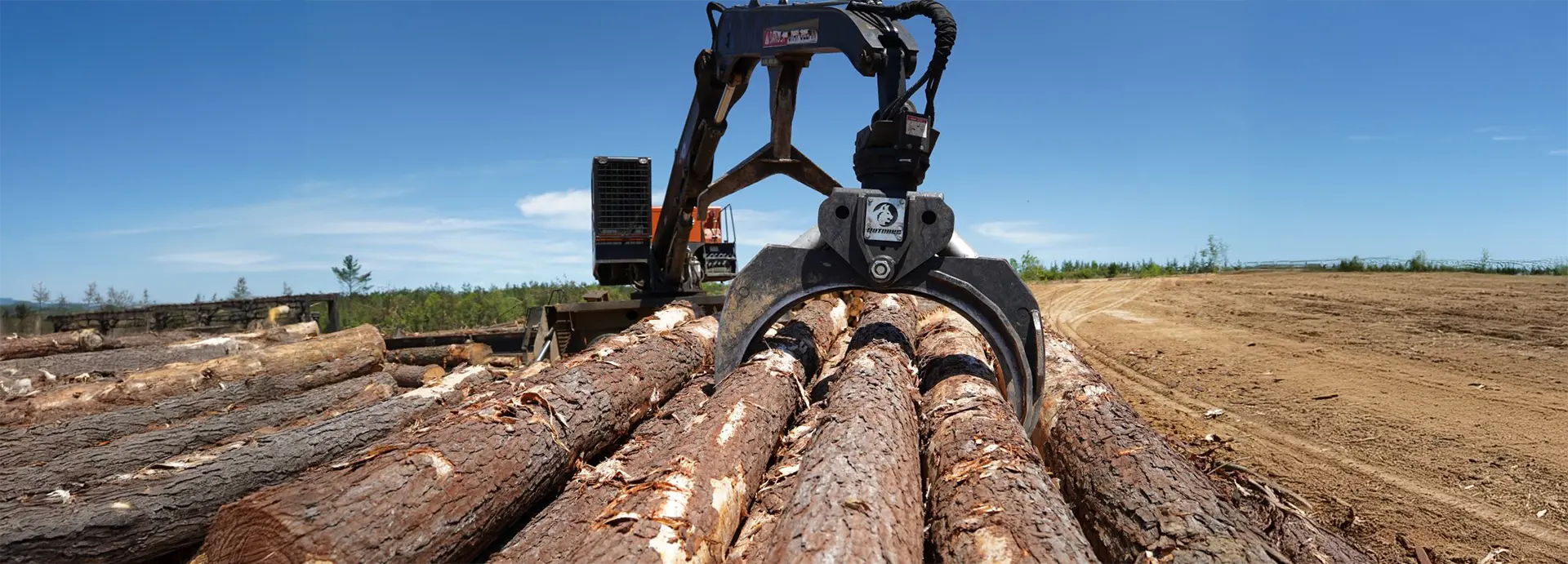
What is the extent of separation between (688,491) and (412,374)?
22.3 feet

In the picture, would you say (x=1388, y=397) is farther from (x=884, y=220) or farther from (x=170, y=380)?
(x=170, y=380)

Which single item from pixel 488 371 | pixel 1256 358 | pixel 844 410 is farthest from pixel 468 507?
pixel 1256 358

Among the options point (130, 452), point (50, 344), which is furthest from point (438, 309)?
point (130, 452)

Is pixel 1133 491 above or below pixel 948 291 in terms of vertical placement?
below

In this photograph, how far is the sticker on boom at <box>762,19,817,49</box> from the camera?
5340 millimetres

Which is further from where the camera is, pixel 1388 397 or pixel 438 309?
pixel 438 309

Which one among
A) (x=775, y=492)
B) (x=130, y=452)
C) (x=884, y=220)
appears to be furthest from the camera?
(x=130, y=452)

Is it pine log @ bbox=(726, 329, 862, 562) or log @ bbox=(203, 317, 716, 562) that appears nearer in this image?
log @ bbox=(203, 317, 716, 562)

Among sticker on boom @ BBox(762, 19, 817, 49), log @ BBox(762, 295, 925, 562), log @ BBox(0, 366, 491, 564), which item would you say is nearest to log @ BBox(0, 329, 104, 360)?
log @ BBox(0, 366, 491, 564)

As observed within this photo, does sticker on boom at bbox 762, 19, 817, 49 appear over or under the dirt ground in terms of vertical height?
over

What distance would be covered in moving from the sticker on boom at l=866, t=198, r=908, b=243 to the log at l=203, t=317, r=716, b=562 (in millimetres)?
1499

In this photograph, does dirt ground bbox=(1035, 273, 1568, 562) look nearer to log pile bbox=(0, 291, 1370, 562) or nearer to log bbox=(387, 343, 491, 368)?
log pile bbox=(0, 291, 1370, 562)

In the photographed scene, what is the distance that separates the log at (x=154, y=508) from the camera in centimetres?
293

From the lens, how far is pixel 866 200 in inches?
153
